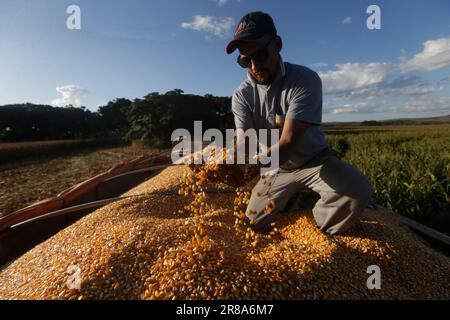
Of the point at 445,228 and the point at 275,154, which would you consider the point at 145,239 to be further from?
the point at 445,228

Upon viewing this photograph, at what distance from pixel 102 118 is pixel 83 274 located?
33569 mm

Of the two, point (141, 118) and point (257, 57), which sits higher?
point (141, 118)

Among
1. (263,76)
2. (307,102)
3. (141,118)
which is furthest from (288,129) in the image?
(141,118)

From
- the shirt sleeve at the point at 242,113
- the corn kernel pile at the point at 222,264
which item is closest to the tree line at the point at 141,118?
the shirt sleeve at the point at 242,113

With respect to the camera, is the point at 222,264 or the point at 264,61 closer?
the point at 222,264

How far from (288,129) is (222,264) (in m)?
1.05

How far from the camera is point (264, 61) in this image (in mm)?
2270

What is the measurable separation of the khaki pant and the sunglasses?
0.99 metres

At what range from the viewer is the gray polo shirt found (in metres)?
2.20

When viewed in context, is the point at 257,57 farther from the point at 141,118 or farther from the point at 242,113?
the point at 141,118

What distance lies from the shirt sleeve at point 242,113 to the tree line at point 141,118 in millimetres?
12575

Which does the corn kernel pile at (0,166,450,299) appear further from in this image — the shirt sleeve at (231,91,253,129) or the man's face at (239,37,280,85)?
the man's face at (239,37,280,85)

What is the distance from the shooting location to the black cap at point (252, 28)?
2.09 metres
